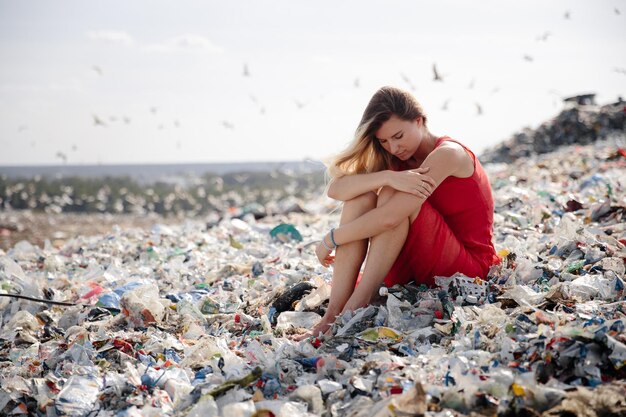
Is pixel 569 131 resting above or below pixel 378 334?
above

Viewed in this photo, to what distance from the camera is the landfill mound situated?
11234 millimetres

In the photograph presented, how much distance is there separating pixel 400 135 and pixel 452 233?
1.84ft

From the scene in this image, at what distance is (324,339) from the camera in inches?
100

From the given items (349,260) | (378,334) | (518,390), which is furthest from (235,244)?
(518,390)

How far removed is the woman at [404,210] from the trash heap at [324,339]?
0.12 meters

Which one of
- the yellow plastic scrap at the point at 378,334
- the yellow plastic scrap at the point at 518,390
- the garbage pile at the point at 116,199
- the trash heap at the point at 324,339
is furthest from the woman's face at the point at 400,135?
the garbage pile at the point at 116,199

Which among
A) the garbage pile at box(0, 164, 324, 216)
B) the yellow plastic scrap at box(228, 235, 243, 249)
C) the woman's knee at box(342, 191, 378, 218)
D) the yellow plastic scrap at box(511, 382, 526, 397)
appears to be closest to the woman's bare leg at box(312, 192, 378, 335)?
the woman's knee at box(342, 191, 378, 218)

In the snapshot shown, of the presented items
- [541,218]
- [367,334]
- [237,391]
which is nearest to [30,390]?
[237,391]

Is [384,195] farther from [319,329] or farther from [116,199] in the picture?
[116,199]

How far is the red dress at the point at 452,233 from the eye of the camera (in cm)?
271

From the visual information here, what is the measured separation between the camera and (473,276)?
2.79 m

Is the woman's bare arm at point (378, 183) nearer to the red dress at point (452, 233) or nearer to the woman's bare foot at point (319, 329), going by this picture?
the red dress at point (452, 233)

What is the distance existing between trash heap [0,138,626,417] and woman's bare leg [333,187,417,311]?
0.07m

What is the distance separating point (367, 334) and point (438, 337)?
0.31m
